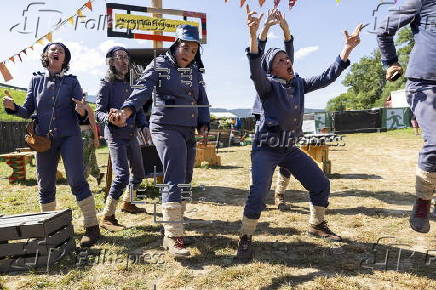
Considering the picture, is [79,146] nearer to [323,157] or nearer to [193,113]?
[193,113]

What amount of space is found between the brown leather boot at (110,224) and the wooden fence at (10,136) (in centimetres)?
1621

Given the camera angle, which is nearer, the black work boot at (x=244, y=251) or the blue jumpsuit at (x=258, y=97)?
the black work boot at (x=244, y=251)

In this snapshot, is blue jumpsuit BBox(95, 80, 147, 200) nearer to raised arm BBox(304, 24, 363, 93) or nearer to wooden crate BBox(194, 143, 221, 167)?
raised arm BBox(304, 24, 363, 93)

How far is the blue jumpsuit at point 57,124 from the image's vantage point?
12.3ft

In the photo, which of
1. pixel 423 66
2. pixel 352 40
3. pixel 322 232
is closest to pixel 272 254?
pixel 322 232

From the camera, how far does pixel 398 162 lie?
34.1ft

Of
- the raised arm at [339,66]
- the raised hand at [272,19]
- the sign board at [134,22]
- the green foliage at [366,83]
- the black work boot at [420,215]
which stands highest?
the green foliage at [366,83]

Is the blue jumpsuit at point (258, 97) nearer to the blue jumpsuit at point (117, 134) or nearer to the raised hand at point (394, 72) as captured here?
the raised hand at point (394, 72)

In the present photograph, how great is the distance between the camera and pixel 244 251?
3.26 meters

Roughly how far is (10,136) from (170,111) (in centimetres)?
1810

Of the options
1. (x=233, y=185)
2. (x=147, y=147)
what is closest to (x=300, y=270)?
(x=147, y=147)

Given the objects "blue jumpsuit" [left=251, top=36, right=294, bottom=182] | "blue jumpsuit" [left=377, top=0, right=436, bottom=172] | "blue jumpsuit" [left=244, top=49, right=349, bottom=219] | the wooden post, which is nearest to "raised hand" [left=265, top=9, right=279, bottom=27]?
"blue jumpsuit" [left=251, top=36, right=294, bottom=182]

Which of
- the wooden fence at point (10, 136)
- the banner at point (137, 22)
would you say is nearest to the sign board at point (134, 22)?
the banner at point (137, 22)

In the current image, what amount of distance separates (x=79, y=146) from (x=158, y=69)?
130 cm
